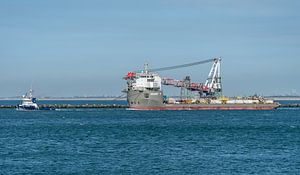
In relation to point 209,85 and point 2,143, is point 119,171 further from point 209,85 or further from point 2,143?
point 209,85

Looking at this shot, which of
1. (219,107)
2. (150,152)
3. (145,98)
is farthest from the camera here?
(219,107)

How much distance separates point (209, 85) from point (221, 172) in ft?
451

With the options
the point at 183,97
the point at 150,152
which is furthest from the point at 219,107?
the point at 150,152

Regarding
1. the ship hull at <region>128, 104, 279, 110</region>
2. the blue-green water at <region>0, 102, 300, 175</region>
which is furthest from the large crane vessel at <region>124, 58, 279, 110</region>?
the blue-green water at <region>0, 102, 300, 175</region>

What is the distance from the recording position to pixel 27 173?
4784 cm

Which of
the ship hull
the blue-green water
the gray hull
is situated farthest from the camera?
the ship hull

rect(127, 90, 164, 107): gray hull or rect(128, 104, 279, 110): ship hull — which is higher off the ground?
rect(127, 90, 164, 107): gray hull

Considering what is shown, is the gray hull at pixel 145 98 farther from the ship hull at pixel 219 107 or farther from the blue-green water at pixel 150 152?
the blue-green water at pixel 150 152

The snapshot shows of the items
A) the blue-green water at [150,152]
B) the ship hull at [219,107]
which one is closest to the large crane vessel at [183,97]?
the ship hull at [219,107]

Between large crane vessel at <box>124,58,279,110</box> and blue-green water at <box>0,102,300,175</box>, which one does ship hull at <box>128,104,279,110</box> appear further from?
blue-green water at <box>0,102,300,175</box>

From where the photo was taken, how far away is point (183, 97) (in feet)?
623

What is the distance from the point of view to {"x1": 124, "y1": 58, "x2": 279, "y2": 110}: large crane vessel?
161750mm

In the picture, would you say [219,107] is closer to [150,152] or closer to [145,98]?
[145,98]

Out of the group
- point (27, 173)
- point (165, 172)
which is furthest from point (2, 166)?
point (165, 172)
